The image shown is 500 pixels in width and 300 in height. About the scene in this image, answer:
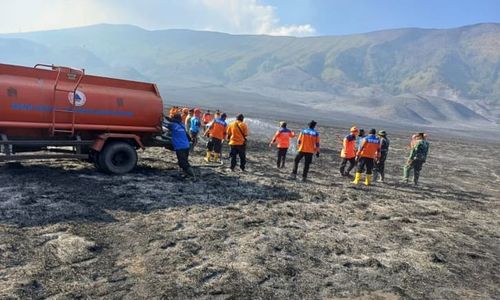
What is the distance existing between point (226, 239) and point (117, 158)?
196 inches

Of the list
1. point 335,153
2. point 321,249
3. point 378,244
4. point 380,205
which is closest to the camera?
point 321,249

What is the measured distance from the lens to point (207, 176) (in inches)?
480

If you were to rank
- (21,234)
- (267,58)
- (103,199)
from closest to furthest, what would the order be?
(21,234), (103,199), (267,58)

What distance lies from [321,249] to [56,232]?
4.16 metres

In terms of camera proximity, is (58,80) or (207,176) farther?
(207,176)

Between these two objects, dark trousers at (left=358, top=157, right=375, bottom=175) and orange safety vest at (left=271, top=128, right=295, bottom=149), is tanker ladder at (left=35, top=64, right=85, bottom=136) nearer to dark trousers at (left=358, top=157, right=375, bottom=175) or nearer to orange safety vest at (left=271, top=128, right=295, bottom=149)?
orange safety vest at (left=271, top=128, right=295, bottom=149)

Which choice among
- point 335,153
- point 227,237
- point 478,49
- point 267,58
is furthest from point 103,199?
point 478,49

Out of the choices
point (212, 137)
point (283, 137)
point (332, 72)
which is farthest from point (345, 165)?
point (332, 72)

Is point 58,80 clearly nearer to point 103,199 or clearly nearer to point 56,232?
point 103,199

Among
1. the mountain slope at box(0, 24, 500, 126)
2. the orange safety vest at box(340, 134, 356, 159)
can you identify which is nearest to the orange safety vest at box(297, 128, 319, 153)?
the orange safety vest at box(340, 134, 356, 159)

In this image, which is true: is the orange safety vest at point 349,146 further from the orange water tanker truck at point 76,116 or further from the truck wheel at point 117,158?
the truck wheel at point 117,158

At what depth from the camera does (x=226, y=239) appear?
24.0ft

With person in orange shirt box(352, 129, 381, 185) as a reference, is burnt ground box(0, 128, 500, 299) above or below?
below

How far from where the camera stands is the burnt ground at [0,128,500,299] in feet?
18.5
